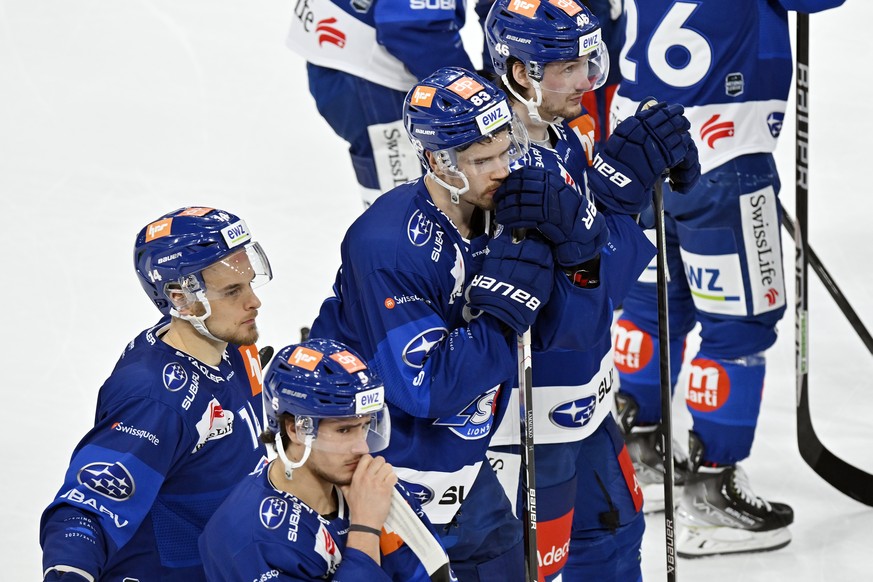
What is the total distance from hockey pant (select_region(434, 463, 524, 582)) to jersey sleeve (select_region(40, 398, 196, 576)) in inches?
23.3

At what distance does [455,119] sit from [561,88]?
1.54ft

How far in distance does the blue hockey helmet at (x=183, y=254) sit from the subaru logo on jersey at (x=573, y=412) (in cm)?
79

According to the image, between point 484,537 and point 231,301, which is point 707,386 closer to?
point 484,537

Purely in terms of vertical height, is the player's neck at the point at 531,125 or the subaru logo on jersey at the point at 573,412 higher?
the player's neck at the point at 531,125

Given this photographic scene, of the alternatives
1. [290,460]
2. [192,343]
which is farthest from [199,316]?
[290,460]

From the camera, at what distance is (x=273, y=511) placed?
7.39ft

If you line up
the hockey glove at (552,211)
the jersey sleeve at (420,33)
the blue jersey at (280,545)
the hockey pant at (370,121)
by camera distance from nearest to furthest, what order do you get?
the blue jersey at (280,545)
the hockey glove at (552,211)
the jersey sleeve at (420,33)
the hockey pant at (370,121)

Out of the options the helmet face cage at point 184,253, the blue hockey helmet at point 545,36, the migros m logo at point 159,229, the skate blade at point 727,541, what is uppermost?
the blue hockey helmet at point 545,36

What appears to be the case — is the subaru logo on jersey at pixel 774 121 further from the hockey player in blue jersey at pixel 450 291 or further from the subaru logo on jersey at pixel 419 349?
the subaru logo on jersey at pixel 419 349

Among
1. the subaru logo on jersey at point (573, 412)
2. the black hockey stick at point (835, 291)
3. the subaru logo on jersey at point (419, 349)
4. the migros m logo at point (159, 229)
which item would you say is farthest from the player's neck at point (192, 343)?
the black hockey stick at point (835, 291)

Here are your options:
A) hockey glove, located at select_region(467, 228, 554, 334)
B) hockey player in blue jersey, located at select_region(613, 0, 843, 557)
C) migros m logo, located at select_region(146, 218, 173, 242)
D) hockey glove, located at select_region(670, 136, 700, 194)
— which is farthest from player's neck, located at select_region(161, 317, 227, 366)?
hockey player in blue jersey, located at select_region(613, 0, 843, 557)

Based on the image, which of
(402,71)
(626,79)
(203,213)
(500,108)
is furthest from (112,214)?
(500,108)

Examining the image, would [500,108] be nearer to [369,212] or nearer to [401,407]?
[369,212]

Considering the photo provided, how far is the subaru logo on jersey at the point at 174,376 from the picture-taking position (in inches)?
108
